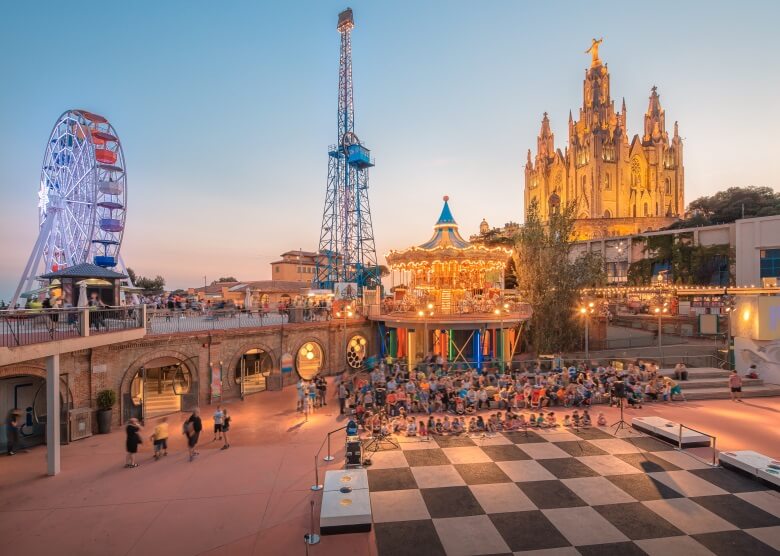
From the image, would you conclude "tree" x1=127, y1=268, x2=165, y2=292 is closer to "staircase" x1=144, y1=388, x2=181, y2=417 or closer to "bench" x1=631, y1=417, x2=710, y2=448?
"staircase" x1=144, y1=388, x2=181, y2=417

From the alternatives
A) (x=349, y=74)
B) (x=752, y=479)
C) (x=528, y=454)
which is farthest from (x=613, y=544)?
(x=349, y=74)

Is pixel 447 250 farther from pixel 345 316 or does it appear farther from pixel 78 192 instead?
pixel 78 192

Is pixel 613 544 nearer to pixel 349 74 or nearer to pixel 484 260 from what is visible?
pixel 484 260

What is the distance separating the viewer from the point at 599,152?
73875 millimetres

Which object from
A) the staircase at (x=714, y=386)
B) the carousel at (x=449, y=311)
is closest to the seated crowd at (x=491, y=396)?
the staircase at (x=714, y=386)

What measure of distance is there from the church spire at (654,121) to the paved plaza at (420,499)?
3213 inches

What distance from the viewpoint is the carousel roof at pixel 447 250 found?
→ 22766 mm

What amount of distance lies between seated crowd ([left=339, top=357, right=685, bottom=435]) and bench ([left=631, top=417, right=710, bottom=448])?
138 centimetres

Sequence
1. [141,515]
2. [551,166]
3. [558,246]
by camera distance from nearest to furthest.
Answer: [141,515]
[558,246]
[551,166]

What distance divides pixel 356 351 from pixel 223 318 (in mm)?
8123

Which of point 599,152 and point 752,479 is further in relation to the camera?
point 599,152

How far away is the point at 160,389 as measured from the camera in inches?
835

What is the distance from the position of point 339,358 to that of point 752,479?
17594mm

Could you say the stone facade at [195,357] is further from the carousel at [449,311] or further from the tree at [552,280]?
the tree at [552,280]
